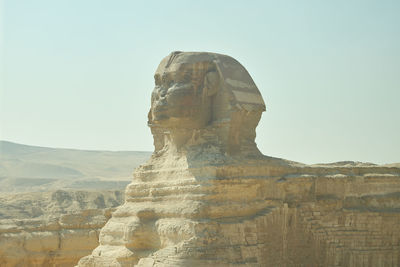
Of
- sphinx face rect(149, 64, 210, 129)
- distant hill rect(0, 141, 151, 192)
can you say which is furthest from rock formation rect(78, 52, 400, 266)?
distant hill rect(0, 141, 151, 192)

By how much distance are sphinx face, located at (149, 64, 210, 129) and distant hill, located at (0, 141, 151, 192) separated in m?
57.0

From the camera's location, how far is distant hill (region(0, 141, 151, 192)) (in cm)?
7269

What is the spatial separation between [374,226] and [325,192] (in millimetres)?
1351

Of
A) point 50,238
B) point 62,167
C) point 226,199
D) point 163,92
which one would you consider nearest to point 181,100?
point 163,92

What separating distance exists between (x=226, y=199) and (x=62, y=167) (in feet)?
292

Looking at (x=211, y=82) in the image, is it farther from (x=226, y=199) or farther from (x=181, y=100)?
(x=226, y=199)

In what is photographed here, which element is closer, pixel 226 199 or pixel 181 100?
pixel 226 199

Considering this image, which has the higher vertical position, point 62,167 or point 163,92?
point 163,92

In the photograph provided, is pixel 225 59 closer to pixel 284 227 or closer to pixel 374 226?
pixel 284 227

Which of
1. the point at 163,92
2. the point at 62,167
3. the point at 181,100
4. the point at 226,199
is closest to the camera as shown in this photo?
the point at 226,199

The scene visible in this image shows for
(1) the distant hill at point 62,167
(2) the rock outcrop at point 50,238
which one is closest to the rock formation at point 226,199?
(2) the rock outcrop at point 50,238

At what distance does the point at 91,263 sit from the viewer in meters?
14.1

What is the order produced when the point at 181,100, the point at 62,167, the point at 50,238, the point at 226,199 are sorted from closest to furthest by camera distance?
the point at 226,199 → the point at 181,100 → the point at 50,238 → the point at 62,167

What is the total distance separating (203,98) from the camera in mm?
13914
